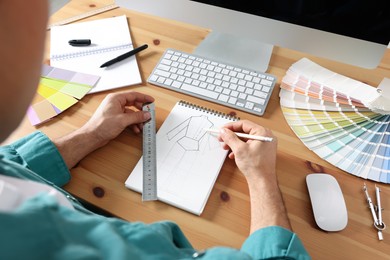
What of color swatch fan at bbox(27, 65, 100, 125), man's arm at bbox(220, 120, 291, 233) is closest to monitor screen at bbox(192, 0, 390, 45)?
man's arm at bbox(220, 120, 291, 233)

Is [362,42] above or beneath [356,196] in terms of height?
above

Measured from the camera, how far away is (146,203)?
65cm

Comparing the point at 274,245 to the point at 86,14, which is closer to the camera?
the point at 274,245

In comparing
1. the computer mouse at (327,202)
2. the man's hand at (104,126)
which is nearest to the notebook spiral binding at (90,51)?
Result: the man's hand at (104,126)

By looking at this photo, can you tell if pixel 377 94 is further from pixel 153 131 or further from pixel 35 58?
pixel 35 58

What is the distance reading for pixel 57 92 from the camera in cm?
84

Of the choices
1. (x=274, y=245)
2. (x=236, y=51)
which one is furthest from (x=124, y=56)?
(x=274, y=245)

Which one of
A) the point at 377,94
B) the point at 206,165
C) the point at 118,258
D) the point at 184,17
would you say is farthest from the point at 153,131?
the point at 377,94

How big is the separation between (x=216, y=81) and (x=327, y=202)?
379 mm

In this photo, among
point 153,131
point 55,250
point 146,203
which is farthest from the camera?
point 153,131

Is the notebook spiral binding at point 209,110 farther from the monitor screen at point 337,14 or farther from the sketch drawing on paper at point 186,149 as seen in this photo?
the monitor screen at point 337,14

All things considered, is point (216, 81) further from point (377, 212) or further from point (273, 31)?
point (377, 212)

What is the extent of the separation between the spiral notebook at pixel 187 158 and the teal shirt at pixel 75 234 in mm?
113

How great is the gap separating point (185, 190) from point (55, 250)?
1.17ft
